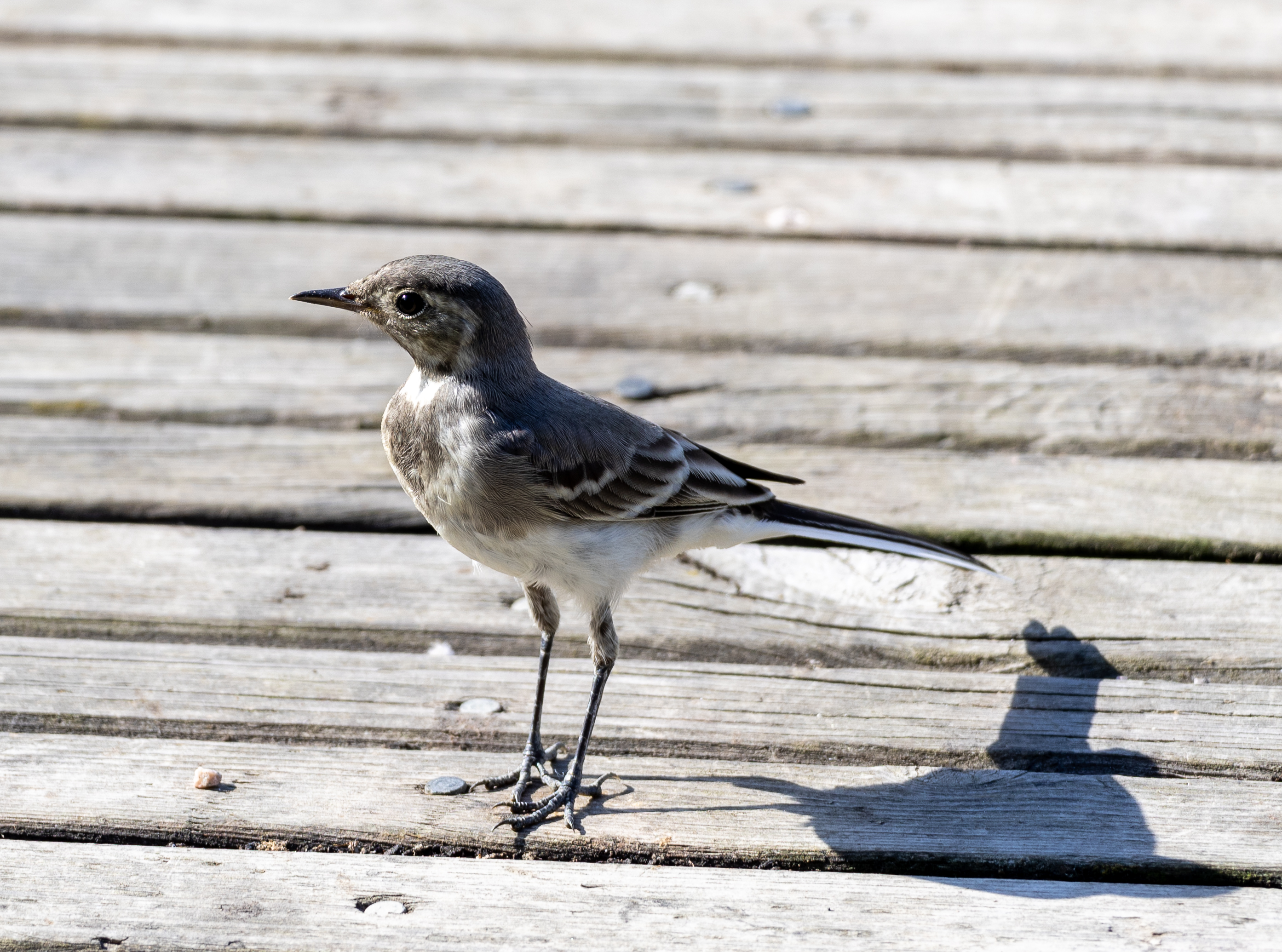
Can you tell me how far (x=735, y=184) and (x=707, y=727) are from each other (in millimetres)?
2959

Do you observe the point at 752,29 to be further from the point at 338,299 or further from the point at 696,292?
the point at 338,299

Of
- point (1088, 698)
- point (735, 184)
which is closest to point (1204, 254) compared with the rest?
point (735, 184)

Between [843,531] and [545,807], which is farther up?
[843,531]

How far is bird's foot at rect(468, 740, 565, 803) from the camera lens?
3189 mm

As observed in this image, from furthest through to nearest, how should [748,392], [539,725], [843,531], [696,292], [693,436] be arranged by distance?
[696,292] < [748,392] < [693,436] < [843,531] < [539,725]

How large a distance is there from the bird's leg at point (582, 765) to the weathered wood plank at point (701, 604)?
11.8 inches

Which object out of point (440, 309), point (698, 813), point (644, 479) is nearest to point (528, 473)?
point (644, 479)

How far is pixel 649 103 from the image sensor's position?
6.15 meters

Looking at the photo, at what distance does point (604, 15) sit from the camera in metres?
6.82

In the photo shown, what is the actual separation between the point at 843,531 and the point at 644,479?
0.58m

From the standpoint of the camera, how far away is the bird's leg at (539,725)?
10.6ft

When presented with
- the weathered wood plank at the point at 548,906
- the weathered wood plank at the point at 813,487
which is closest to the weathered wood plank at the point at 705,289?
the weathered wood plank at the point at 813,487

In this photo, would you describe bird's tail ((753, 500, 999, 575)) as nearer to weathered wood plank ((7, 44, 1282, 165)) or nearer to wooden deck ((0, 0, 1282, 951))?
wooden deck ((0, 0, 1282, 951))

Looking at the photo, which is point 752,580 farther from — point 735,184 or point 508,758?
point 735,184
